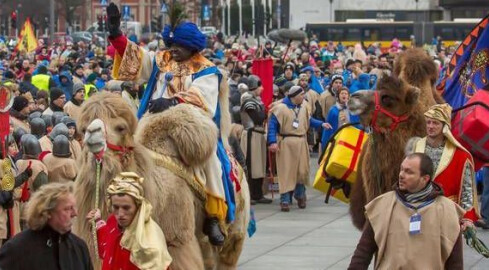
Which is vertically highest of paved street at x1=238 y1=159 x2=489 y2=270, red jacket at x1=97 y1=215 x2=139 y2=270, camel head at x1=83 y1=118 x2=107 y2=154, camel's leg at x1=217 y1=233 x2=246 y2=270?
camel head at x1=83 y1=118 x2=107 y2=154

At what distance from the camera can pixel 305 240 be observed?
1602cm

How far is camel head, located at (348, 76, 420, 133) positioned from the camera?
10812 mm

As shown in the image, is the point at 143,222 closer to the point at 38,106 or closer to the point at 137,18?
the point at 38,106

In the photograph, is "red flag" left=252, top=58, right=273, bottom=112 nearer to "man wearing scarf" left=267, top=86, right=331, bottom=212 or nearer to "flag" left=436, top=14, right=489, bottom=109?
"man wearing scarf" left=267, top=86, right=331, bottom=212

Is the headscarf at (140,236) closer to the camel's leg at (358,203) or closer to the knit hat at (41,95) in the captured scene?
the camel's leg at (358,203)

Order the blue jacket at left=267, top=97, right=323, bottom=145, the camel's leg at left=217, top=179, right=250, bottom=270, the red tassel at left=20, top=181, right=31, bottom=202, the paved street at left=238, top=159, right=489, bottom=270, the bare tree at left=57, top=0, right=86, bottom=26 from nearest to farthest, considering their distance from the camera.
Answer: the camel's leg at left=217, top=179, right=250, bottom=270
the red tassel at left=20, top=181, right=31, bottom=202
the paved street at left=238, top=159, right=489, bottom=270
the blue jacket at left=267, top=97, right=323, bottom=145
the bare tree at left=57, top=0, right=86, bottom=26

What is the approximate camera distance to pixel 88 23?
112938 mm

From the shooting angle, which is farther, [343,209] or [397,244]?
[343,209]

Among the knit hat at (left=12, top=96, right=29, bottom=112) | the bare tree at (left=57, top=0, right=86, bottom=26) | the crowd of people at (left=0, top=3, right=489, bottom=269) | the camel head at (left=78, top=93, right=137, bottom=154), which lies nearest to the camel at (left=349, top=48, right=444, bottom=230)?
the crowd of people at (left=0, top=3, right=489, bottom=269)

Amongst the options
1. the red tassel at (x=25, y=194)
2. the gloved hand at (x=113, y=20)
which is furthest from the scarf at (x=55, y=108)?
the gloved hand at (x=113, y=20)

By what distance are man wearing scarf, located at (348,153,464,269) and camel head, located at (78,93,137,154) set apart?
70.5 inches

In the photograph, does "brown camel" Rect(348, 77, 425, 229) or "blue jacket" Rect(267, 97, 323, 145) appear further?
"blue jacket" Rect(267, 97, 323, 145)

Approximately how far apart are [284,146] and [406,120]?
845 cm

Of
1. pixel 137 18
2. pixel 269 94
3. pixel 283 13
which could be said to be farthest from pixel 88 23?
pixel 269 94
